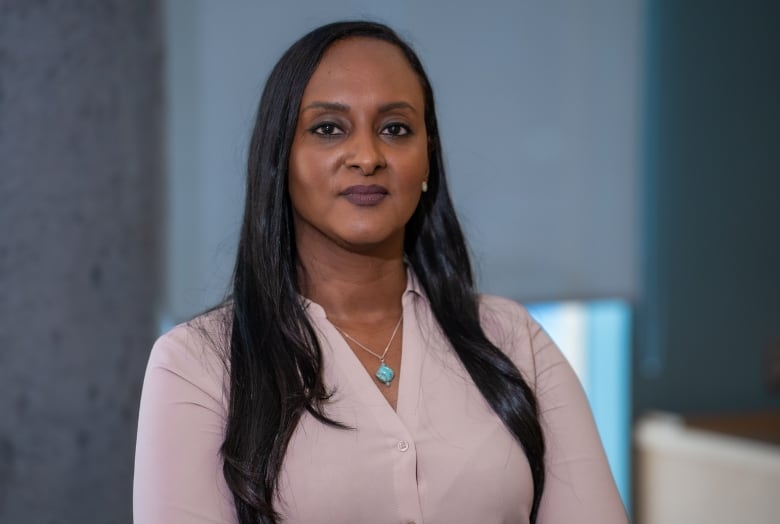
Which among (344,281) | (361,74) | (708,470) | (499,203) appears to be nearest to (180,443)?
(344,281)

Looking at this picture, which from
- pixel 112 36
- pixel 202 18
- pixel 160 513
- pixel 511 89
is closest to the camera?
pixel 160 513

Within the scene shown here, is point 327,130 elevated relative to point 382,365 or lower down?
elevated

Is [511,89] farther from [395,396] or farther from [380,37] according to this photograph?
[395,396]

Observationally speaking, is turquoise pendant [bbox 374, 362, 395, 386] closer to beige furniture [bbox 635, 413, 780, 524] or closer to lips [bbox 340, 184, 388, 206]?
lips [bbox 340, 184, 388, 206]

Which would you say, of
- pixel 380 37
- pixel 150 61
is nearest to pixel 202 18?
pixel 150 61

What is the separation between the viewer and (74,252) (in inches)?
76.0

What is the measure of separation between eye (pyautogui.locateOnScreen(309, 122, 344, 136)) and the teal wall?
6.11ft

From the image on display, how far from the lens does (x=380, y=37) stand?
1564 mm

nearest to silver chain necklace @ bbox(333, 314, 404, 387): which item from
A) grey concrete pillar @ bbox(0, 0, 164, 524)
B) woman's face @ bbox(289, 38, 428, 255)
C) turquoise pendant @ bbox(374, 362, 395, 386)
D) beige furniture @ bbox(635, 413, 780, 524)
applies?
turquoise pendant @ bbox(374, 362, 395, 386)

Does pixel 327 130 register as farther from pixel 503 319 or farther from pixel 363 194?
pixel 503 319

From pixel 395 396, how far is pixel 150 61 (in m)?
1.00

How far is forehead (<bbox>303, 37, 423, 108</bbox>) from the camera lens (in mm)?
1483

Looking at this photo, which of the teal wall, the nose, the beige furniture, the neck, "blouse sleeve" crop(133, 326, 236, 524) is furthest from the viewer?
the teal wall

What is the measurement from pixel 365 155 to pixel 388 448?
409mm
